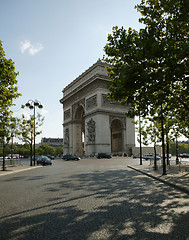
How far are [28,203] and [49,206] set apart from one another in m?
0.80

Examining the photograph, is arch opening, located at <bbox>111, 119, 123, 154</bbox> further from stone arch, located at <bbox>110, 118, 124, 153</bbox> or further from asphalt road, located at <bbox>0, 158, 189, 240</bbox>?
asphalt road, located at <bbox>0, 158, 189, 240</bbox>

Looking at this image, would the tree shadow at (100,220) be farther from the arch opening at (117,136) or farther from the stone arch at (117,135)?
the arch opening at (117,136)

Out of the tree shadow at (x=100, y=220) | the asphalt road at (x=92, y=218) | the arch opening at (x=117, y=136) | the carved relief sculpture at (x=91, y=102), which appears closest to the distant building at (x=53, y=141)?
the arch opening at (x=117, y=136)

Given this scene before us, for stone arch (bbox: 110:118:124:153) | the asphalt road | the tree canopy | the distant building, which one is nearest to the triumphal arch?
stone arch (bbox: 110:118:124:153)

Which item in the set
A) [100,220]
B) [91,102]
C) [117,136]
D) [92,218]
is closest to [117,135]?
[117,136]

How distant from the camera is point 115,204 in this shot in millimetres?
6582

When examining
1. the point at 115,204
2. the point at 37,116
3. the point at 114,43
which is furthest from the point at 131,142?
the point at 115,204

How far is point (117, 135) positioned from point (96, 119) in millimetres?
10465

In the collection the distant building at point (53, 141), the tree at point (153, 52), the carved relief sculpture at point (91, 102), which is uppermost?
the carved relief sculpture at point (91, 102)

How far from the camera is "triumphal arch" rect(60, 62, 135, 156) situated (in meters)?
55.8

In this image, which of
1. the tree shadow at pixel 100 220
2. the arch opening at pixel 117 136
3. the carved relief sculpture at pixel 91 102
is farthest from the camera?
the arch opening at pixel 117 136

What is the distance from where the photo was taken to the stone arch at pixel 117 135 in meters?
60.7

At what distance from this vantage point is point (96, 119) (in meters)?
55.8

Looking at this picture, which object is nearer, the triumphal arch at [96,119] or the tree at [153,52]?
the tree at [153,52]
